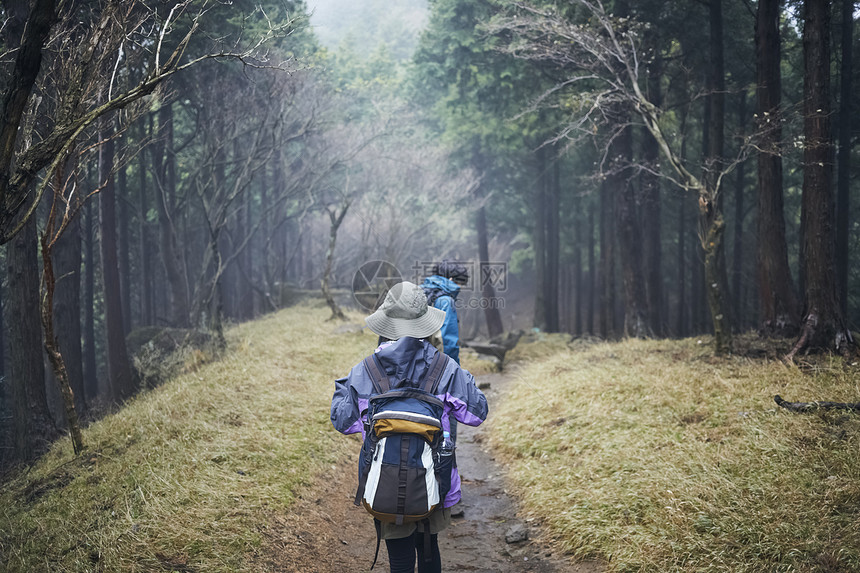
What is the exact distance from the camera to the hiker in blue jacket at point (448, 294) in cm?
570

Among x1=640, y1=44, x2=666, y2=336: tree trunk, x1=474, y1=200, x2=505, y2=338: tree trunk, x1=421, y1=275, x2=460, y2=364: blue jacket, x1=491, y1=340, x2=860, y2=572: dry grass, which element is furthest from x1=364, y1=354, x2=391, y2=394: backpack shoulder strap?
x1=474, y1=200, x2=505, y2=338: tree trunk

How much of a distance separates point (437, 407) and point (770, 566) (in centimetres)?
233

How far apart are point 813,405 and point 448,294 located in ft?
12.1

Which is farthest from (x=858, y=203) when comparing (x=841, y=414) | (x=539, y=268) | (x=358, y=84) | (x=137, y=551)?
(x=358, y=84)

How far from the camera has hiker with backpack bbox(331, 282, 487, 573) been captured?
10.3 ft

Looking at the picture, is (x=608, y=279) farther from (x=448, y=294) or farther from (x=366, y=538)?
(x=366, y=538)

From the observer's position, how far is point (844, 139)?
40.5ft

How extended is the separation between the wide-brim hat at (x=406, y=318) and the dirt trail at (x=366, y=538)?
7.47 feet

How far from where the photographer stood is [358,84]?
32.6 meters

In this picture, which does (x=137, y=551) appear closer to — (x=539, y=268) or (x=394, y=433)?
(x=394, y=433)

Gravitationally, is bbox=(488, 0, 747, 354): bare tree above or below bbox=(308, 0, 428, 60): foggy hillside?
below

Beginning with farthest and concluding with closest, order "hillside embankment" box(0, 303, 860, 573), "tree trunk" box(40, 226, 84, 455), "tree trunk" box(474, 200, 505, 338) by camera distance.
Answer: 1. "tree trunk" box(474, 200, 505, 338)
2. "tree trunk" box(40, 226, 84, 455)
3. "hillside embankment" box(0, 303, 860, 573)

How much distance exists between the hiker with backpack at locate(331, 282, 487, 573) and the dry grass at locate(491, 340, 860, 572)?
5.85 feet

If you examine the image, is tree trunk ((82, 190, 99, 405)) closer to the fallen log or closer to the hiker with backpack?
the hiker with backpack
